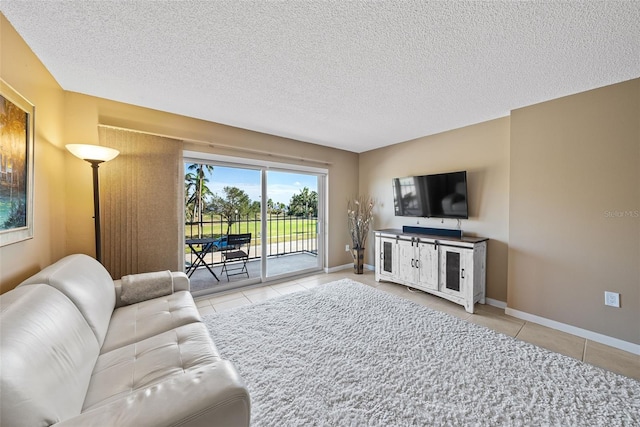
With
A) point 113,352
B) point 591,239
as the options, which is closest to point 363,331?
point 113,352

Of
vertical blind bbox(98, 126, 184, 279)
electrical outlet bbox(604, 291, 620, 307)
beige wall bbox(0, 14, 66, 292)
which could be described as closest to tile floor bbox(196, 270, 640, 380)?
electrical outlet bbox(604, 291, 620, 307)

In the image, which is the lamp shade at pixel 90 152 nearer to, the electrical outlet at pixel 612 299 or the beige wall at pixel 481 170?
the beige wall at pixel 481 170

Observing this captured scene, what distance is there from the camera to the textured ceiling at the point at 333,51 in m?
1.42

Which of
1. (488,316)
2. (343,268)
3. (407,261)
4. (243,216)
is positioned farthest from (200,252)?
(488,316)

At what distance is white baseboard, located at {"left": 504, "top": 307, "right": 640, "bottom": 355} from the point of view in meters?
2.13

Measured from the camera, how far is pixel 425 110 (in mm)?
2832

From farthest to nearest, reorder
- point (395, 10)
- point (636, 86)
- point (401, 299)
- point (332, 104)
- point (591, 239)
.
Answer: point (401, 299) < point (332, 104) < point (591, 239) < point (636, 86) < point (395, 10)

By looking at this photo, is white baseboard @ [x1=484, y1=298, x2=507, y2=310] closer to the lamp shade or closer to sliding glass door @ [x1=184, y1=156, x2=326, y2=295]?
sliding glass door @ [x1=184, y1=156, x2=326, y2=295]

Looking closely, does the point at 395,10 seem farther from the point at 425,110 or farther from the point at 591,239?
the point at 591,239

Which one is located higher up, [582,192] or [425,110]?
[425,110]

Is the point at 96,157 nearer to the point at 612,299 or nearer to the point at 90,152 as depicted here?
the point at 90,152

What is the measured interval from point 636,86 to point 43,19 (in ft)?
15.0

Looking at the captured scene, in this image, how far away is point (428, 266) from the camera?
3.34 meters

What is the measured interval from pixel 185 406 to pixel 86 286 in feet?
4.41
